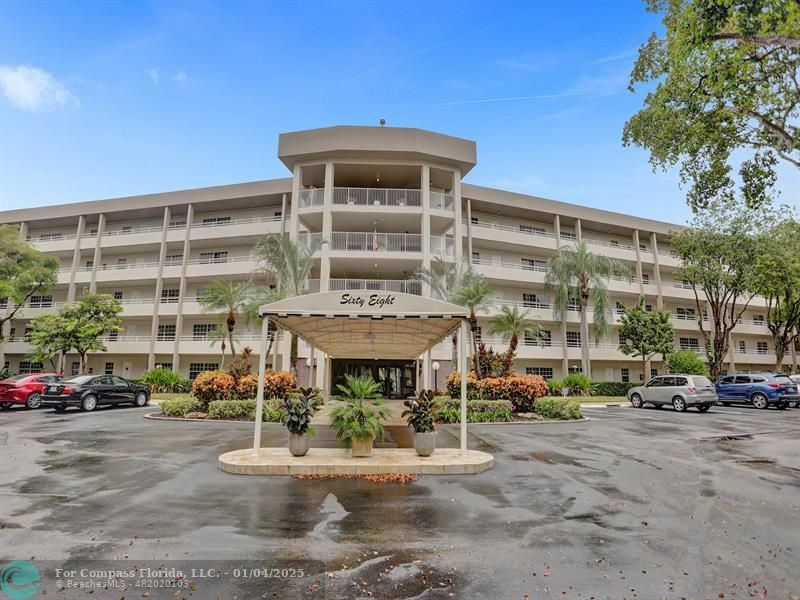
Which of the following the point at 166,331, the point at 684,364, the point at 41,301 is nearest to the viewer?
the point at 684,364

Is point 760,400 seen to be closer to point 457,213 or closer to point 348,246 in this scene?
point 457,213

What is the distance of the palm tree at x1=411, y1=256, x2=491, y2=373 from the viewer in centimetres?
2141

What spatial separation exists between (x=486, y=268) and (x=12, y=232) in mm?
32807

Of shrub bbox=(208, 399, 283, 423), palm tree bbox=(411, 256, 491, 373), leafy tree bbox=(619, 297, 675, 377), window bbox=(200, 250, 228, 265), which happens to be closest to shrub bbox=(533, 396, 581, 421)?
palm tree bbox=(411, 256, 491, 373)

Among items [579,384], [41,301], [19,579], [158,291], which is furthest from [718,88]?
[41,301]

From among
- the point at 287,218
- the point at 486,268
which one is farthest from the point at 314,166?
the point at 486,268

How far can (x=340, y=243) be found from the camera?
28.0 m

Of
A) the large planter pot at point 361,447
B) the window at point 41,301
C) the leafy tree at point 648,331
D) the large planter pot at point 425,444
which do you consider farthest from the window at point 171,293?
the leafy tree at point 648,331

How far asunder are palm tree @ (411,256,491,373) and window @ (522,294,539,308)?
9383mm

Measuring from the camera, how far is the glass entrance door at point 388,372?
98.8 ft

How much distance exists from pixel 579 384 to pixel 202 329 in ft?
92.3

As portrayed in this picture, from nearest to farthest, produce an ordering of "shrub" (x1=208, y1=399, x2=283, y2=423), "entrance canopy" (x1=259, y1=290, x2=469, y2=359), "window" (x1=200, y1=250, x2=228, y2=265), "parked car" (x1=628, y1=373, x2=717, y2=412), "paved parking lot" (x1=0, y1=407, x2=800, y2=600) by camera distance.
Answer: "paved parking lot" (x1=0, y1=407, x2=800, y2=600), "entrance canopy" (x1=259, y1=290, x2=469, y2=359), "shrub" (x1=208, y1=399, x2=283, y2=423), "parked car" (x1=628, y1=373, x2=717, y2=412), "window" (x1=200, y1=250, x2=228, y2=265)

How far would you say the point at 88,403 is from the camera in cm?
1991

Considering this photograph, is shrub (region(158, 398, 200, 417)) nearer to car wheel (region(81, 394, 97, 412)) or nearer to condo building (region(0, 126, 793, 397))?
car wheel (region(81, 394, 97, 412))
